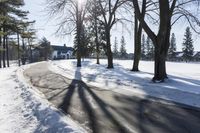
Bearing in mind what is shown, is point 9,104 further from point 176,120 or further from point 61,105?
point 176,120

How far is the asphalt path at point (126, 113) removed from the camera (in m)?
6.59

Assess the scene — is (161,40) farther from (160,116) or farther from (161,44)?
(160,116)

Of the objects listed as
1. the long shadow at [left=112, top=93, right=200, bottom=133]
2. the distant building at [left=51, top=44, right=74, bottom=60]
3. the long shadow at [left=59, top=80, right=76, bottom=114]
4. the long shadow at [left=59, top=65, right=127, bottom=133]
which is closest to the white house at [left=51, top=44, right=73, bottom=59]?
the distant building at [left=51, top=44, right=74, bottom=60]

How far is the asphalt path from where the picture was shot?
21.6 feet

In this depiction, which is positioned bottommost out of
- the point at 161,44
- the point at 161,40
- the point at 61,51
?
the point at 161,44

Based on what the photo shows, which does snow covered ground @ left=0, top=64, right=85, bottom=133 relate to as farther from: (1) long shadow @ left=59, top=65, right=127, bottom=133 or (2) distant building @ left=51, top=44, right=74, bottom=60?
(2) distant building @ left=51, top=44, right=74, bottom=60

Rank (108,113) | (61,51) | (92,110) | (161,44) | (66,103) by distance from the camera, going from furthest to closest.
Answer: (61,51) < (161,44) < (66,103) < (92,110) < (108,113)

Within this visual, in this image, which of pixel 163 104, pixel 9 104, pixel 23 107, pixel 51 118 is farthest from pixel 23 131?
pixel 163 104

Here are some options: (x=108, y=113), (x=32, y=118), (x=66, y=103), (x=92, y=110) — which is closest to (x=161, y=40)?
(x=66, y=103)

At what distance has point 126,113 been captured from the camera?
803cm

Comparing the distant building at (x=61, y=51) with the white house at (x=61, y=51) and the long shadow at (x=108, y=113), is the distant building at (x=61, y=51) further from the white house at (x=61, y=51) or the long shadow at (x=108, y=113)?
the long shadow at (x=108, y=113)

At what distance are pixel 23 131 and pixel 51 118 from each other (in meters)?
0.89

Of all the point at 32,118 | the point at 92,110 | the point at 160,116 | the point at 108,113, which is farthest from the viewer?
the point at 92,110

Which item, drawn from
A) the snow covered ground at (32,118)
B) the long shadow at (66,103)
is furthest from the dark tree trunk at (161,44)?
the snow covered ground at (32,118)
